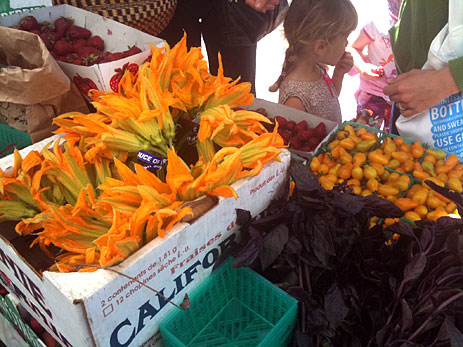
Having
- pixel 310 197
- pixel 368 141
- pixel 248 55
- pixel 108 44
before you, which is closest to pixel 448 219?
pixel 310 197

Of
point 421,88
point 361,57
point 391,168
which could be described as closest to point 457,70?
point 421,88

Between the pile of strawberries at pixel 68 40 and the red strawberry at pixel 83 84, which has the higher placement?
the pile of strawberries at pixel 68 40

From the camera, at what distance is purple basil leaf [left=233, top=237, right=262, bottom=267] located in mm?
1037

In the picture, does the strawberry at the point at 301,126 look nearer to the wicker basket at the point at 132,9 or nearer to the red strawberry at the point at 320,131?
the red strawberry at the point at 320,131

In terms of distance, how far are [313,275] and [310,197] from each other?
235 mm

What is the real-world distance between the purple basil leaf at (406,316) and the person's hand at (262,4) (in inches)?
86.1

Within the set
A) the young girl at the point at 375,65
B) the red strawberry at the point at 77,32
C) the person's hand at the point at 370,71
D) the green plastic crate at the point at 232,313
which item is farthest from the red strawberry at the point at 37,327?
the person's hand at the point at 370,71

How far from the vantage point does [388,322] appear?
0.97 meters

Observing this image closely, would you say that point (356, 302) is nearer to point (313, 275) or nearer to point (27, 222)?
point (313, 275)

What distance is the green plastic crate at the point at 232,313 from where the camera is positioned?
103cm

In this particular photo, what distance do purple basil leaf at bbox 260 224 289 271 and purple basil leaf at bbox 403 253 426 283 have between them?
333 mm

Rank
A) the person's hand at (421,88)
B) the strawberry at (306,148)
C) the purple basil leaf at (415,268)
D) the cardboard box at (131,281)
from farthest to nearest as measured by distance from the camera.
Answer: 1. the strawberry at (306,148)
2. the person's hand at (421,88)
3. the purple basil leaf at (415,268)
4. the cardboard box at (131,281)

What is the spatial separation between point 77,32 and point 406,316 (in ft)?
6.65

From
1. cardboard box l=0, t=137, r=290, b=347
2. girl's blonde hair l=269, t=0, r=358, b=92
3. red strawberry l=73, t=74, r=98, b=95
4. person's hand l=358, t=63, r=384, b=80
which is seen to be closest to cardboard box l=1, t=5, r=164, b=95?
red strawberry l=73, t=74, r=98, b=95
